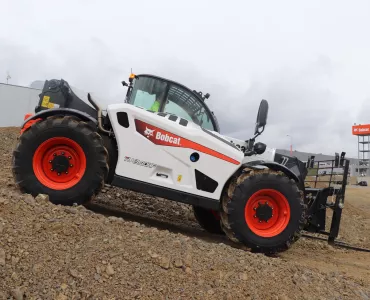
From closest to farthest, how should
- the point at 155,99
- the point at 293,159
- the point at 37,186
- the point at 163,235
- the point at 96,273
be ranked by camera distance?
the point at 96,273
the point at 163,235
the point at 37,186
the point at 155,99
the point at 293,159

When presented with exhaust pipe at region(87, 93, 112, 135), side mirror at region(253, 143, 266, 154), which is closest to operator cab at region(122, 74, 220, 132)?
exhaust pipe at region(87, 93, 112, 135)

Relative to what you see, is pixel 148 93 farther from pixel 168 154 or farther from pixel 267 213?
pixel 267 213

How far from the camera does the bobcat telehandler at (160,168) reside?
4.34 metres

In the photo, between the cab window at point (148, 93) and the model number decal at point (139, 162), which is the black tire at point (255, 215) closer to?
the model number decal at point (139, 162)

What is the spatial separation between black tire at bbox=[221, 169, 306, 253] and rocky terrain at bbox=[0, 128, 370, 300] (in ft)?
1.85

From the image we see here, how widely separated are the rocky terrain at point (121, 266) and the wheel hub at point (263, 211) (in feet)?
2.52

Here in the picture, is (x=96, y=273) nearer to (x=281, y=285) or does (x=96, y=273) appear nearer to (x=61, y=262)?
(x=61, y=262)

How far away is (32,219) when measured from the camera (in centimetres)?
340

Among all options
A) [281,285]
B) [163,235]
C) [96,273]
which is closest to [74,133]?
[163,235]

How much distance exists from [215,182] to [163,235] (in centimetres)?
105

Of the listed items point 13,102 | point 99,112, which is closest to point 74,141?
point 99,112

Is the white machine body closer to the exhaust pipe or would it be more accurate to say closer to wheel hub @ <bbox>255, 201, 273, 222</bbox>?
the exhaust pipe

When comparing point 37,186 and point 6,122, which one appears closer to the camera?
point 37,186

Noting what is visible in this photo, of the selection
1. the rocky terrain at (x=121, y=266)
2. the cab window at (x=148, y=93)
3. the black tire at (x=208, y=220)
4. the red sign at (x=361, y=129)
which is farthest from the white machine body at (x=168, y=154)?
the red sign at (x=361, y=129)
